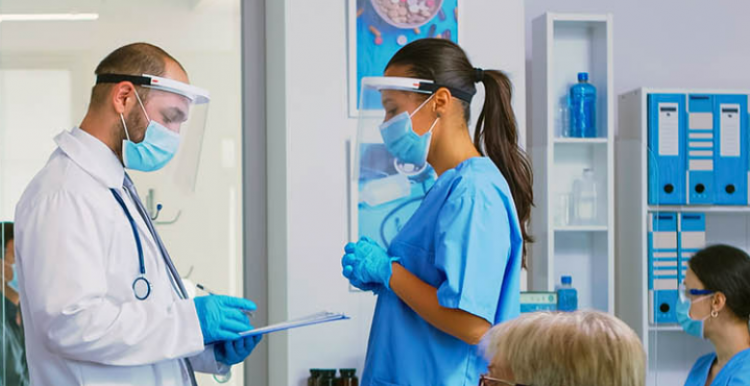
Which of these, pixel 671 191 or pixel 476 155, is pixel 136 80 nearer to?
pixel 476 155

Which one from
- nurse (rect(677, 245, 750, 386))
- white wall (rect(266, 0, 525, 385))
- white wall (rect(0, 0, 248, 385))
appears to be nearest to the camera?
nurse (rect(677, 245, 750, 386))

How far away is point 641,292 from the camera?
Answer: 362 cm

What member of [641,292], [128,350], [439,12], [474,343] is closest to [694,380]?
[641,292]

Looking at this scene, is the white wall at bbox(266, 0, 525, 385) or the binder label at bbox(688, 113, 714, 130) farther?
the binder label at bbox(688, 113, 714, 130)

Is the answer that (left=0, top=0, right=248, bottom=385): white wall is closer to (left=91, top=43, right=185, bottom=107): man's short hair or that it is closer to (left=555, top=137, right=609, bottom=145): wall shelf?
(left=555, top=137, right=609, bottom=145): wall shelf

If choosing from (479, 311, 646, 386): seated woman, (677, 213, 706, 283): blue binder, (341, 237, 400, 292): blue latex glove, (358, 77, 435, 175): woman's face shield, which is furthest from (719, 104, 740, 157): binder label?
(479, 311, 646, 386): seated woman

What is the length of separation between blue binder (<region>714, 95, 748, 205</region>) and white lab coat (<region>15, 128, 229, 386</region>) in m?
2.57

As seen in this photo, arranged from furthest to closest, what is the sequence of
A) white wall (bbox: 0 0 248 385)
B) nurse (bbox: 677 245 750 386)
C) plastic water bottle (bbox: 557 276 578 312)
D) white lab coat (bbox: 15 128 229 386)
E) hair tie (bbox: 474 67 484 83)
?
plastic water bottle (bbox: 557 276 578 312) < white wall (bbox: 0 0 248 385) < nurse (bbox: 677 245 750 386) < hair tie (bbox: 474 67 484 83) < white lab coat (bbox: 15 128 229 386)

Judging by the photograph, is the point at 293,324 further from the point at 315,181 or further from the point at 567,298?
the point at 567,298

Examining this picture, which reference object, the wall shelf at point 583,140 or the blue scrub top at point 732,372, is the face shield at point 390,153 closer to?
the blue scrub top at point 732,372

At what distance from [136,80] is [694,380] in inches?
76.0

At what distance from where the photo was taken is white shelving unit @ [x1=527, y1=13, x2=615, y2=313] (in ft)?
11.5

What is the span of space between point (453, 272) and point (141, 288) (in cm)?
64

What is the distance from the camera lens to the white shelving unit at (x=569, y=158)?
11.5ft
